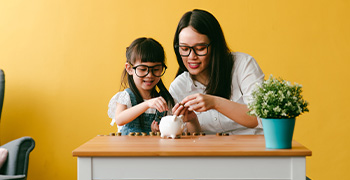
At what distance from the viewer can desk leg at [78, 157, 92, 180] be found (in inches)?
42.0

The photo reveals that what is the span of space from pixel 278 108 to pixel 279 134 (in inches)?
2.9

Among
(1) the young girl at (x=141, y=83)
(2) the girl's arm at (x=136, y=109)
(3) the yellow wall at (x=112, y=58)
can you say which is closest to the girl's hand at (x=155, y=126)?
(1) the young girl at (x=141, y=83)

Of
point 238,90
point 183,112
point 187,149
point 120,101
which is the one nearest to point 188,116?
point 183,112

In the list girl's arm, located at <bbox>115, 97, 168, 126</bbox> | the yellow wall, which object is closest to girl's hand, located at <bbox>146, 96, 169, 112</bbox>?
girl's arm, located at <bbox>115, 97, 168, 126</bbox>

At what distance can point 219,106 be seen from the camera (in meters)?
1.56

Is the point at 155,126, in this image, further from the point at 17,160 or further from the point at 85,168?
the point at 17,160

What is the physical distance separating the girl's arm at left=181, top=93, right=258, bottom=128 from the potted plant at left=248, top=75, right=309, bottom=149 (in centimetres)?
37

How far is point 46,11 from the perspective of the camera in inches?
123

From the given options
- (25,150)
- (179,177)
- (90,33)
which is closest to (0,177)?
(25,150)

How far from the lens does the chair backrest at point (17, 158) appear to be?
2287 mm

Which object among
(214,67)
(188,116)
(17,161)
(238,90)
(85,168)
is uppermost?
(214,67)

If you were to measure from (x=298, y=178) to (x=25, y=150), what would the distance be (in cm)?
176

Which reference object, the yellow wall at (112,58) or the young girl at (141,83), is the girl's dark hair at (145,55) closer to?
the young girl at (141,83)

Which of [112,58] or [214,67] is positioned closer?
[214,67]
